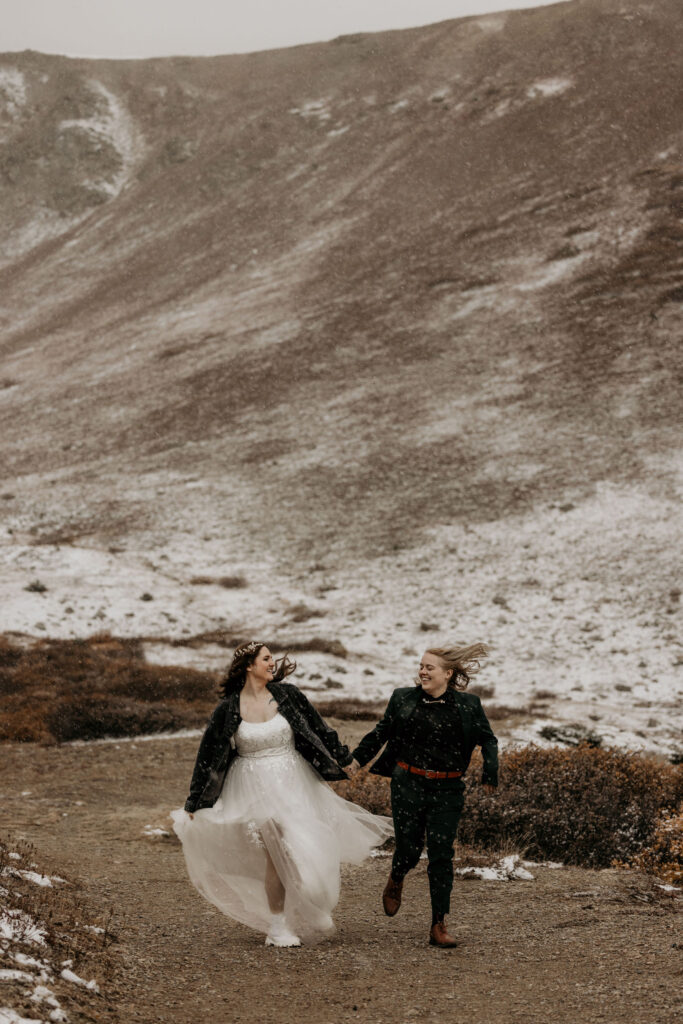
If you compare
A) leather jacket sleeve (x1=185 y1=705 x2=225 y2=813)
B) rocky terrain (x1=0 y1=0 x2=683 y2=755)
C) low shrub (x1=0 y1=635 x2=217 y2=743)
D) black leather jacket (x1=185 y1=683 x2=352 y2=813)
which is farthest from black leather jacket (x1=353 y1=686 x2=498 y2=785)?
low shrub (x1=0 y1=635 x2=217 y2=743)

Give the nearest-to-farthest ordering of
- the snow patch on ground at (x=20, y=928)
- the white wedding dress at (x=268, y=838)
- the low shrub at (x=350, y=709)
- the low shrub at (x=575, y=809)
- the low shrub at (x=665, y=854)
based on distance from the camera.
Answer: the snow patch on ground at (x=20, y=928)
the white wedding dress at (x=268, y=838)
the low shrub at (x=665, y=854)
the low shrub at (x=575, y=809)
the low shrub at (x=350, y=709)

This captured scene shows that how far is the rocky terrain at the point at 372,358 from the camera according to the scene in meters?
24.3

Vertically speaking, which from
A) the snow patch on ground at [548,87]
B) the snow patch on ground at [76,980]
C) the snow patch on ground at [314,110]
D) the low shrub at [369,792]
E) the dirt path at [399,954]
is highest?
the snow patch on ground at [314,110]

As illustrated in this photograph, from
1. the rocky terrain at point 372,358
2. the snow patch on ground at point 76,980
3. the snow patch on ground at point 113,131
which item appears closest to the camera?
the snow patch on ground at point 76,980

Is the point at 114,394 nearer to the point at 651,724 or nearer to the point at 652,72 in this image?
the point at 651,724

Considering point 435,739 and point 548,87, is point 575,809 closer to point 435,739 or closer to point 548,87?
point 435,739

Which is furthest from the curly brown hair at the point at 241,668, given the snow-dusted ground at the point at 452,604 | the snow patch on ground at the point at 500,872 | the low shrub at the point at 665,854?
the snow-dusted ground at the point at 452,604

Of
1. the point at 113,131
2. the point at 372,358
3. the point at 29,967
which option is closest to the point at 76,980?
the point at 29,967

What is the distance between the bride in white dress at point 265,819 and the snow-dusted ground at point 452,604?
32.3 ft

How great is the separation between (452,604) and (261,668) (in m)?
17.7

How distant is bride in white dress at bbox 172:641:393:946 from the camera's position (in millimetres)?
7160

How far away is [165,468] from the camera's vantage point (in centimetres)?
3453

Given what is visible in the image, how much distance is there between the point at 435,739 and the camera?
288 inches

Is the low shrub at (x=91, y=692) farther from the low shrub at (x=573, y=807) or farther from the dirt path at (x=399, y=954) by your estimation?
the low shrub at (x=573, y=807)
